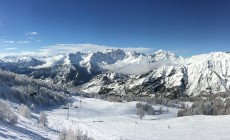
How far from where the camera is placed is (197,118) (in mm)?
115688

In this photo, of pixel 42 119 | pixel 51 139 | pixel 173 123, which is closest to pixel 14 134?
pixel 51 139

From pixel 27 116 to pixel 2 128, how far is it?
97.3 ft

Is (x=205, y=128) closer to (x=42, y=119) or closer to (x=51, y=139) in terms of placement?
(x=42, y=119)

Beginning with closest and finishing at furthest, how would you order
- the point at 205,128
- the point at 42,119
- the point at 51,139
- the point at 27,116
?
the point at 51,139 < the point at 42,119 < the point at 27,116 < the point at 205,128

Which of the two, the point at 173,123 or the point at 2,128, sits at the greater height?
the point at 2,128

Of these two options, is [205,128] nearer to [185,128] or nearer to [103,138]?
[185,128]

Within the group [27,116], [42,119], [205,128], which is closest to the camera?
[42,119]

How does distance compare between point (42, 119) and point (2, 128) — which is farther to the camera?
point (42, 119)

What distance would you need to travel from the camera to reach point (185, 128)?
328ft

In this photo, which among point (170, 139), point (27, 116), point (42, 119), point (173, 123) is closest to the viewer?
point (42, 119)

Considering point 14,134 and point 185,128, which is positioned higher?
point 14,134

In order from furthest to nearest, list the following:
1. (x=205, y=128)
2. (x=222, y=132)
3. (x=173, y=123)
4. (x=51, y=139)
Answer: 1. (x=173, y=123)
2. (x=205, y=128)
3. (x=222, y=132)
4. (x=51, y=139)

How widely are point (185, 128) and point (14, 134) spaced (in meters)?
66.9

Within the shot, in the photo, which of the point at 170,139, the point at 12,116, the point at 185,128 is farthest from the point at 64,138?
the point at 185,128
